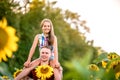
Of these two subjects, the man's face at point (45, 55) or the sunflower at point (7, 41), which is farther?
the man's face at point (45, 55)

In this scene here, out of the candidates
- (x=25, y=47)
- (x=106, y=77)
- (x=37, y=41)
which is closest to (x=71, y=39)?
(x=25, y=47)

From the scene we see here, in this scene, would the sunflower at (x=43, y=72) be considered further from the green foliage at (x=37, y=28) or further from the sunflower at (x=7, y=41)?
the green foliage at (x=37, y=28)

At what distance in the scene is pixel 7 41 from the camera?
0.60 m

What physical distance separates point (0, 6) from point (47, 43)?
21.8 feet

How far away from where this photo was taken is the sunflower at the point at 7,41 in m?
0.59

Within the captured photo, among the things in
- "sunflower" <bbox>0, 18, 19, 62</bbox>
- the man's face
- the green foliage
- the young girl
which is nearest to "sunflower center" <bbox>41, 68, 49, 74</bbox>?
the man's face

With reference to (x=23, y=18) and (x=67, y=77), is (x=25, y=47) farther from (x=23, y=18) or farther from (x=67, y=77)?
(x=67, y=77)

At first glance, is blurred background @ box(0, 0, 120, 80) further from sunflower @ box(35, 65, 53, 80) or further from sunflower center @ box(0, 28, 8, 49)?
sunflower center @ box(0, 28, 8, 49)

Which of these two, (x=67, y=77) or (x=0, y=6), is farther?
(x=0, y=6)

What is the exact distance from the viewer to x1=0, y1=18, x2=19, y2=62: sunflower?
23.1 inches

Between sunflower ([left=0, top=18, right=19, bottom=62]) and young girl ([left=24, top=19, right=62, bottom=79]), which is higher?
sunflower ([left=0, top=18, right=19, bottom=62])

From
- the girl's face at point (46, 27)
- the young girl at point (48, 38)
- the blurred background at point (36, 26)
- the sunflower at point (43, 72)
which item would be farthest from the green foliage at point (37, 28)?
the sunflower at point (43, 72)

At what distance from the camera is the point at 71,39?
15.2 metres

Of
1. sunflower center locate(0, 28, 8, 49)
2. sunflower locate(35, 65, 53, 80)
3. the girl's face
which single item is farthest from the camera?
the girl's face
